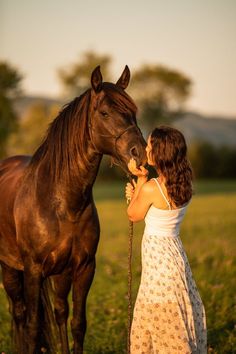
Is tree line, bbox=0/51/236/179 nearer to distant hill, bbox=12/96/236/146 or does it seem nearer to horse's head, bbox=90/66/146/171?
distant hill, bbox=12/96/236/146

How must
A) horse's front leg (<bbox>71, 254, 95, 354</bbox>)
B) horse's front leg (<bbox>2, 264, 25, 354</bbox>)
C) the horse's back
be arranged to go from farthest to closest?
horse's front leg (<bbox>2, 264, 25, 354</bbox>) < the horse's back < horse's front leg (<bbox>71, 254, 95, 354</bbox>)

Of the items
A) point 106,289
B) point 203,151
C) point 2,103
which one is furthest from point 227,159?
point 106,289

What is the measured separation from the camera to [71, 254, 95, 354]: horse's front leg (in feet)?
15.1

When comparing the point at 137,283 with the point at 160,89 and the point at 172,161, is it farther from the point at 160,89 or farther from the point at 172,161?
the point at 160,89

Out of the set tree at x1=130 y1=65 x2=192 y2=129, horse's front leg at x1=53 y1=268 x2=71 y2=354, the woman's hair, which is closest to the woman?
the woman's hair

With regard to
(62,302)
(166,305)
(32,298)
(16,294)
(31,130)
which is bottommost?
(31,130)

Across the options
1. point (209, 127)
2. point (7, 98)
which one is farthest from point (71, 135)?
point (209, 127)

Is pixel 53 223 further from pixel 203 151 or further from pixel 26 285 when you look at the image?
pixel 203 151

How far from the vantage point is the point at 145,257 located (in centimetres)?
409

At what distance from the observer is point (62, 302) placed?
505cm

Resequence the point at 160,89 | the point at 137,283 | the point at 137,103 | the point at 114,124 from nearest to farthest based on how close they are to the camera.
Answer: the point at 114,124 → the point at 137,283 → the point at 137,103 → the point at 160,89

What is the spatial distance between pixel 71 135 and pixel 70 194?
0.46m

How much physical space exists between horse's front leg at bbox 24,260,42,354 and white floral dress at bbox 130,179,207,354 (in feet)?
2.98

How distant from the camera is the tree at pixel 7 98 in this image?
38562 millimetres
